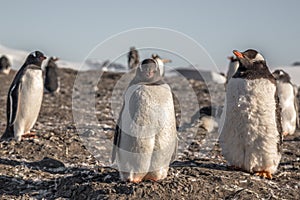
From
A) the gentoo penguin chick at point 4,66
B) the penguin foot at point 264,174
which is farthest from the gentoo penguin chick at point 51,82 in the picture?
the penguin foot at point 264,174

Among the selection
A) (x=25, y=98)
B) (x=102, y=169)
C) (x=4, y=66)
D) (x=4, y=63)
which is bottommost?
(x=102, y=169)

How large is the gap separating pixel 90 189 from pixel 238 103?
219 centimetres

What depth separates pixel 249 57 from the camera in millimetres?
7098

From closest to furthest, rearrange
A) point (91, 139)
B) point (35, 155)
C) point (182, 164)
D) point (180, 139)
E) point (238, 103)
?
point (238, 103) → point (182, 164) → point (35, 155) → point (91, 139) → point (180, 139)

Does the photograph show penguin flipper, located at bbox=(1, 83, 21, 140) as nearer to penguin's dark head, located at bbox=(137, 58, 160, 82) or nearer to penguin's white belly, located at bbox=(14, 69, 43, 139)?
penguin's white belly, located at bbox=(14, 69, 43, 139)

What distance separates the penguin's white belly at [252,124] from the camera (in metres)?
6.83

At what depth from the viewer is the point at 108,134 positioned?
10664 mm

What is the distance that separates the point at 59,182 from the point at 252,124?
261 centimetres

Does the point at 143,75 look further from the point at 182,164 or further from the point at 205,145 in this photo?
the point at 205,145

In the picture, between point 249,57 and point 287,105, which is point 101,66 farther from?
point 249,57

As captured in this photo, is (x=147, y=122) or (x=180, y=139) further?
(x=180, y=139)

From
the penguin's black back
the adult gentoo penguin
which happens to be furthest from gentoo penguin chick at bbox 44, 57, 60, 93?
the adult gentoo penguin

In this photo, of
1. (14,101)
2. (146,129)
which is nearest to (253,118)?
(146,129)

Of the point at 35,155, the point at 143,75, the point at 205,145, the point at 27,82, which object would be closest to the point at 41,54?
the point at 27,82
